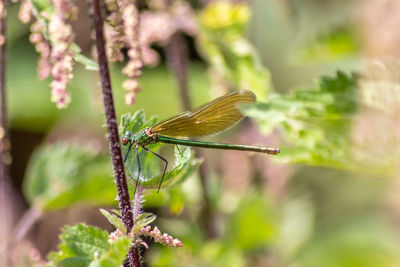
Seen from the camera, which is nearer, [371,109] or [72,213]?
[371,109]

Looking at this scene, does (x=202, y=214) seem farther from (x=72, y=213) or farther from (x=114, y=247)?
(x=114, y=247)

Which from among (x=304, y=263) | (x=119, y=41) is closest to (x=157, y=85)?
(x=304, y=263)

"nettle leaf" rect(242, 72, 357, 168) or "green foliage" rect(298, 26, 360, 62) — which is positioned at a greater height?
"green foliage" rect(298, 26, 360, 62)

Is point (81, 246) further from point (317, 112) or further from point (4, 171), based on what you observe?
point (317, 112)

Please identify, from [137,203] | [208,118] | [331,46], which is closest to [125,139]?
[137,203]

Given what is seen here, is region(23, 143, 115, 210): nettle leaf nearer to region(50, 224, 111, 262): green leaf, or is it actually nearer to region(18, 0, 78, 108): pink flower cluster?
region(50, 224, 111, 262): green leaf

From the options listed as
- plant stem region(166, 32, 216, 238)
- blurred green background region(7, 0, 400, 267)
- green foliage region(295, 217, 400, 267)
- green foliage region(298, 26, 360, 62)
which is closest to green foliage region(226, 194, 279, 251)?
blurred green background region(7, 0, 400, 267)

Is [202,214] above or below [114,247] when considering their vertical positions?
above

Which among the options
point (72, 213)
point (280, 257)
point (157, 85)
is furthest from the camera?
point (157, 85)
